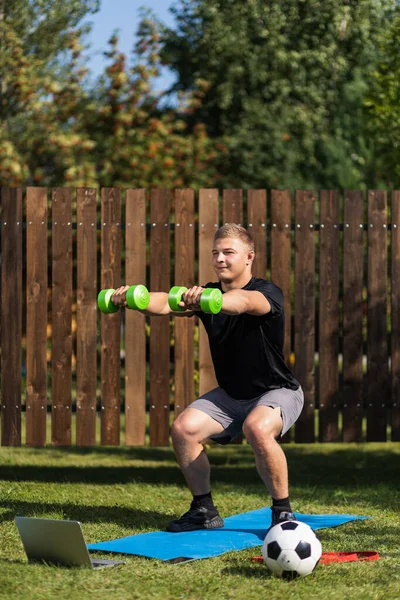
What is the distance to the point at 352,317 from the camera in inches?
302

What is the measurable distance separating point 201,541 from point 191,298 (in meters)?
1.36

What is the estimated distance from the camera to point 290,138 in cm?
2745

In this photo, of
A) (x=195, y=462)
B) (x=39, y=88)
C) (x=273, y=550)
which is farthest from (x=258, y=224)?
(x=39, y=88)

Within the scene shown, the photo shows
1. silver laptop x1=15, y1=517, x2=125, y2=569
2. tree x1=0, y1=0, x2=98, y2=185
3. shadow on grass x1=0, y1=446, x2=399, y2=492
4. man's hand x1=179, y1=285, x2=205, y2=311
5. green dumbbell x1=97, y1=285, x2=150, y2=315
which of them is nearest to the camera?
silver laptop x1=15, y1=517, x2=125, y2=569

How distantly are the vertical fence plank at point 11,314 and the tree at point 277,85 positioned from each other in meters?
18.1

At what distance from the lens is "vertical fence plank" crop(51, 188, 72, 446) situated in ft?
24.6

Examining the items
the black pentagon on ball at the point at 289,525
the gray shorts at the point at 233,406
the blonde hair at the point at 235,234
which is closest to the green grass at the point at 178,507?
the black pentagon on ball at the point at 289,525

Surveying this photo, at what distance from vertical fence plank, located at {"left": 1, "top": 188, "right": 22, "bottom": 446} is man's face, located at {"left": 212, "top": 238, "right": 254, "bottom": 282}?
7.39 feet

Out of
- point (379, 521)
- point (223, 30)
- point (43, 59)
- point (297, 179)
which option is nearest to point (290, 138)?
point (297, 179)

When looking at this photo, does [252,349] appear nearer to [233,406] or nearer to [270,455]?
[233,406]

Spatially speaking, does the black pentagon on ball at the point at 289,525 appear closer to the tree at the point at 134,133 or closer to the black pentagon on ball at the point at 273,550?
the black pentagon on ball at the point at 273,550

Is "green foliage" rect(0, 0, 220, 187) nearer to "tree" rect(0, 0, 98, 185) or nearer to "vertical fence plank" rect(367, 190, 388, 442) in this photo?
"tree" rect(0, 0, 98, 185)

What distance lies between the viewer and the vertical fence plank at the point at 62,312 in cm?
749

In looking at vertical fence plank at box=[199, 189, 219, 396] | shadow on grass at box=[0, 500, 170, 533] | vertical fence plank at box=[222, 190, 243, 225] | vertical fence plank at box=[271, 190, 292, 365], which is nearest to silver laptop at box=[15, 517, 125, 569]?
shadow on grass at box=[0, 500, 170, 533]
